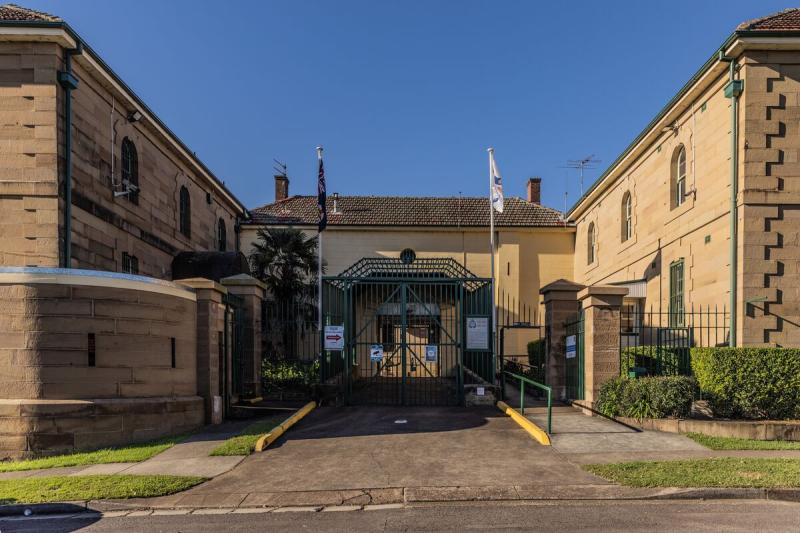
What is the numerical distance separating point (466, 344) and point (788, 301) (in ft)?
25.9

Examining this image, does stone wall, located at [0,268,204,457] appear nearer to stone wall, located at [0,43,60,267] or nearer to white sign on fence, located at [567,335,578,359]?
stone wall, located at [0,43,60,267]

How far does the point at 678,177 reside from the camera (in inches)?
690

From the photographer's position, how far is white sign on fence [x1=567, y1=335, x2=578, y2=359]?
13013 millimetres

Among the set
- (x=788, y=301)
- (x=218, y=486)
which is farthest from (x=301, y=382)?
(x=788, y=301)

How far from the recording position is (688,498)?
6664mm

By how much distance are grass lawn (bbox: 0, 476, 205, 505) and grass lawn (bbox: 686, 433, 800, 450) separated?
8.39 m

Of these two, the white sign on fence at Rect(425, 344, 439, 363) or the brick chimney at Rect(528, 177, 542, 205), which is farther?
the brick chimney at Rect(528, 177, 542, 205)

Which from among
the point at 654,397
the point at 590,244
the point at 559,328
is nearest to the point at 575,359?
the point at 559,328

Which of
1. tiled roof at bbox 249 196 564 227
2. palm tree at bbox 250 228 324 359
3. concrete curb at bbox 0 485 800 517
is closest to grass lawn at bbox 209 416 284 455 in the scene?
concrete curb at bbox 0 485 800 517

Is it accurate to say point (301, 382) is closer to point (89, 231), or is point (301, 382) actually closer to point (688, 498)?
point (89, 231)

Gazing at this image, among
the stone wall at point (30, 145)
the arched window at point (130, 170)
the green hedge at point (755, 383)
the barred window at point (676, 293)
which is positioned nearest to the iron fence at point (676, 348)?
the barred window at point (676, 293)

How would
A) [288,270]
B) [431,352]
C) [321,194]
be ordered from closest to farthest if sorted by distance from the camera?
1. [431,352]
2. [321,194]
3. [288,270]

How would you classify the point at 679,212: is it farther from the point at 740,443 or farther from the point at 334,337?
the point at 334,337

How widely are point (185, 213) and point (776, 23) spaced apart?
68.3ft
